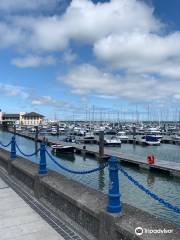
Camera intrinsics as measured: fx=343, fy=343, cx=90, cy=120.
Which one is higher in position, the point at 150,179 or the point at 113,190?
the point at 113,190

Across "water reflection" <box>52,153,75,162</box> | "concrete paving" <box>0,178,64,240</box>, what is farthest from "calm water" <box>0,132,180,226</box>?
"concrete paving" <box>0,178,64,240</box>

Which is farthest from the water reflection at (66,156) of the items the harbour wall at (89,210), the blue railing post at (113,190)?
the blue railing post at (113,190)

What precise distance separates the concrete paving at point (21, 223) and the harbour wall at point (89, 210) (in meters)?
0.63

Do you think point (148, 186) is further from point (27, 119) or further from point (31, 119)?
point (31, 119)

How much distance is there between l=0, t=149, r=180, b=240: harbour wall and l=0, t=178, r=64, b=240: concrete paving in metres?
0.63

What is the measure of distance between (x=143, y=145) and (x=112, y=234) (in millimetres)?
76482

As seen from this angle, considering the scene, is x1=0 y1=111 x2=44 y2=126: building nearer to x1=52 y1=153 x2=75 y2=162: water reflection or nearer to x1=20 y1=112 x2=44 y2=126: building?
x1=20 y1=112 x2=44 y2=126: building

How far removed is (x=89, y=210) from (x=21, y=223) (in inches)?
64.2

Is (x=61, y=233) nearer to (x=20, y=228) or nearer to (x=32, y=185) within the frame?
(x=20, y=228)

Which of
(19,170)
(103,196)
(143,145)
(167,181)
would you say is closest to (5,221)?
(103,196)

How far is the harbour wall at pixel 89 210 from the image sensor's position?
5.61 metres

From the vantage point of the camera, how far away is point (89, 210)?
22.8 ft

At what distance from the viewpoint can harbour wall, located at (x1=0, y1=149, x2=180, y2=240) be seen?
18.4 feet

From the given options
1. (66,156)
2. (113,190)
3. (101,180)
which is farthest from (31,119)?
(113,190)
